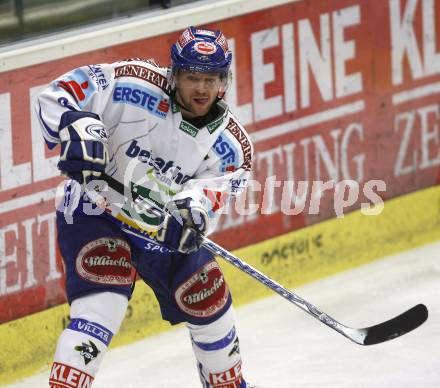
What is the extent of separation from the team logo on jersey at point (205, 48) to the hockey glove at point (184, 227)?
1.51ft

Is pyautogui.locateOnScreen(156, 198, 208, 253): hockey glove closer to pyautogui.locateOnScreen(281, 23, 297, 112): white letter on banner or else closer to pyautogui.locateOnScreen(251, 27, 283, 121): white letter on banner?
pyautogui.locateOnScreen(251, 27, 283, 121): white letter on banner

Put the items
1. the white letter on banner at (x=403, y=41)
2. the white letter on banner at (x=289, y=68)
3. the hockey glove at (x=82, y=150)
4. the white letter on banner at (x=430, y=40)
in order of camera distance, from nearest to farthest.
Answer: the hockey glove at (x=82, y=150) → the white letter on banner at (x=289, y=68) → the white letter on banner at (x=403, y=41) → the white letter on banner at (x=430, y=40)

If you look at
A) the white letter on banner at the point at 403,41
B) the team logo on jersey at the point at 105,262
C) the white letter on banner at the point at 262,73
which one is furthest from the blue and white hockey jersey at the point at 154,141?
the white letter on banner at the point at 403,41

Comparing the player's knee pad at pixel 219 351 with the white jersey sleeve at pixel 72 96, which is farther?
the player's knee pad at pixel 219 351

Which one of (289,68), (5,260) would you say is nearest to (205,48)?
(5,260)

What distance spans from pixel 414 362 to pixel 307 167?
144 centimetres

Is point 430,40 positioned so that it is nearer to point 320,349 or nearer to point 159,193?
point 320,349

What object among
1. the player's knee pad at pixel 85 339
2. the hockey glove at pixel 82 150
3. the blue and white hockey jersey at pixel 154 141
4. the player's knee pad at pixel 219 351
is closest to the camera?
the hockey glove at pixel 82 150

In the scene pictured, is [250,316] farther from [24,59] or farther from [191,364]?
[24,59]

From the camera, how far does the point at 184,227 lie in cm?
426

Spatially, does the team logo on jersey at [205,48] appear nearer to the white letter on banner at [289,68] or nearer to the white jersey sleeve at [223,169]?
the white jersey sleeve at [223,169]

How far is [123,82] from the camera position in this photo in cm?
446

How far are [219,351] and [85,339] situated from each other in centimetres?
55

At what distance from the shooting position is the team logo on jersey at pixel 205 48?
14.2ft
